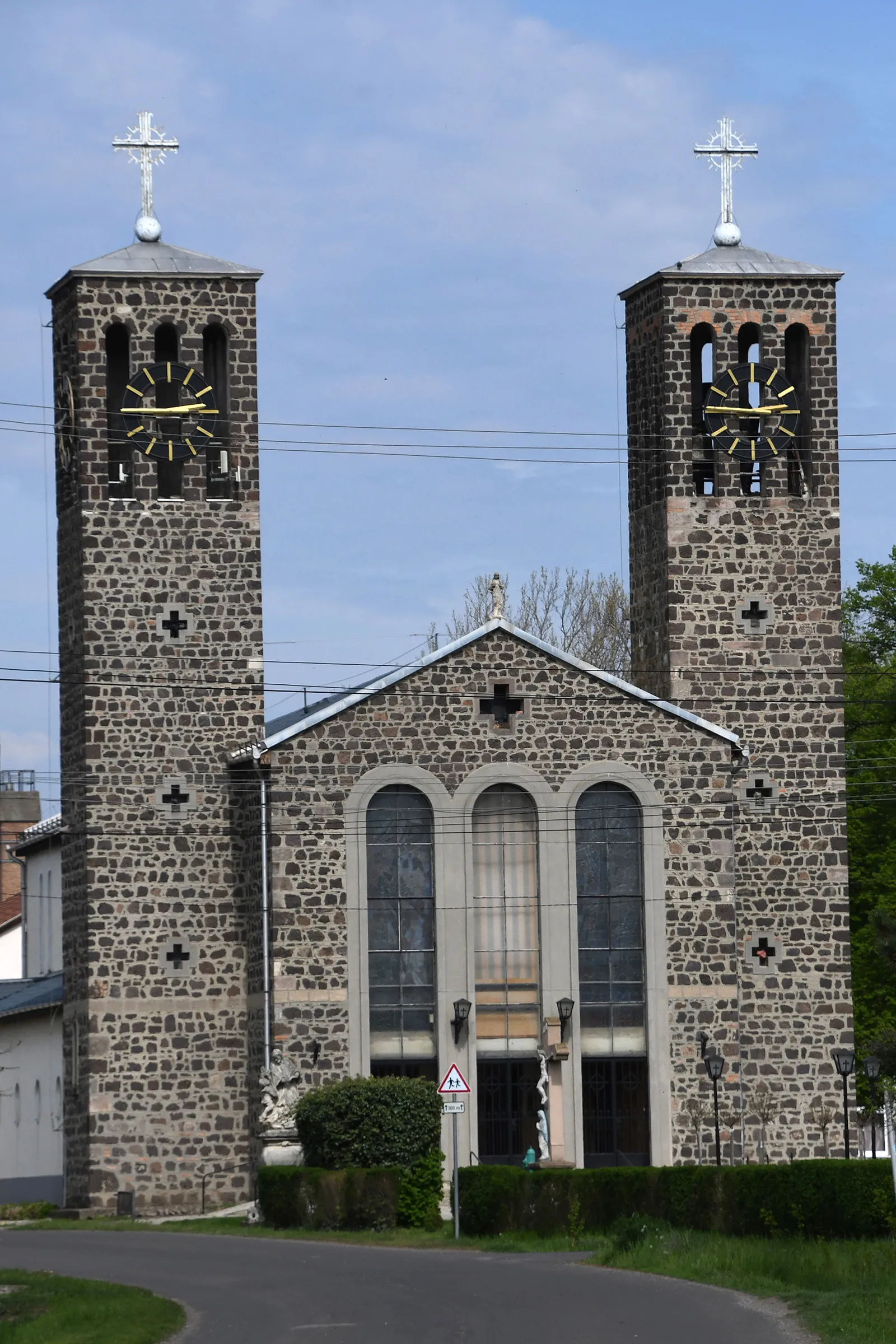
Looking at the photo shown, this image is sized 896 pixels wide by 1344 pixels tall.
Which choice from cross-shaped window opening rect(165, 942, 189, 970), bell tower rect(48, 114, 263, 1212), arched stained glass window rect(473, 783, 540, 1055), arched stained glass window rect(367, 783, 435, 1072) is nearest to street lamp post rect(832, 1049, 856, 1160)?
arched stained glass window rect(473, 783, 540, 1055)

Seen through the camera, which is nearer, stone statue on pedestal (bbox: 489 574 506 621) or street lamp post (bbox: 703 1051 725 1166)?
street lamp post (bbox: 703 1051 725 1166)

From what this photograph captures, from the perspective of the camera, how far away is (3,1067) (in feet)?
178

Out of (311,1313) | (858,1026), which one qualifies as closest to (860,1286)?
(311,1313)

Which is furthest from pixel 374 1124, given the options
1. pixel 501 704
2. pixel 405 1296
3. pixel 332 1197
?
pixel 405 1296

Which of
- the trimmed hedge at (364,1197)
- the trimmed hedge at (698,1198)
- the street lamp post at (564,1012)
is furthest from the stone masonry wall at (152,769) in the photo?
the trimmed hedge at (698,1198)

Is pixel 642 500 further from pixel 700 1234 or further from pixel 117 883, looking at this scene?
pixel 700 1234

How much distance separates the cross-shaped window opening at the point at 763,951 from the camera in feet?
152

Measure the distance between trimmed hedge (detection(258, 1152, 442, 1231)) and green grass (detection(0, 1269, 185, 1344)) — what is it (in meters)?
9.38

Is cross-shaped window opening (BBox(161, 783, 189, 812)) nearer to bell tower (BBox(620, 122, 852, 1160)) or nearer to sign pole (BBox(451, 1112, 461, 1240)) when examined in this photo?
bell tower (BBox(620, 122, 852, 1160))

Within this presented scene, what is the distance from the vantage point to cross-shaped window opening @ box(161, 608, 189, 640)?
4600 cm

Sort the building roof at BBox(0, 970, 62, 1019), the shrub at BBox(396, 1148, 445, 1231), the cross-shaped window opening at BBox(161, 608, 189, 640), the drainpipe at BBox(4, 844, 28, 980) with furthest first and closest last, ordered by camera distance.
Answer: the drainpipe at BBox(4, 844, 28, 980), the building roof at BBox(0, 970, 62, 1019), the cross-shaped window opening at BBox(161, 608, 189, 640), the shrub at BBox(396, 1148, 445, 1231)

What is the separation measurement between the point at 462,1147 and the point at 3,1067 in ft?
46.0

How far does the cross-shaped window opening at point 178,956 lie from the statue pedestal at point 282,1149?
14.3ft

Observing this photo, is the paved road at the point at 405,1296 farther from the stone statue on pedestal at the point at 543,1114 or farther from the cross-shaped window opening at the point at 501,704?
the cross-shaped window opening at the point at 501,704
